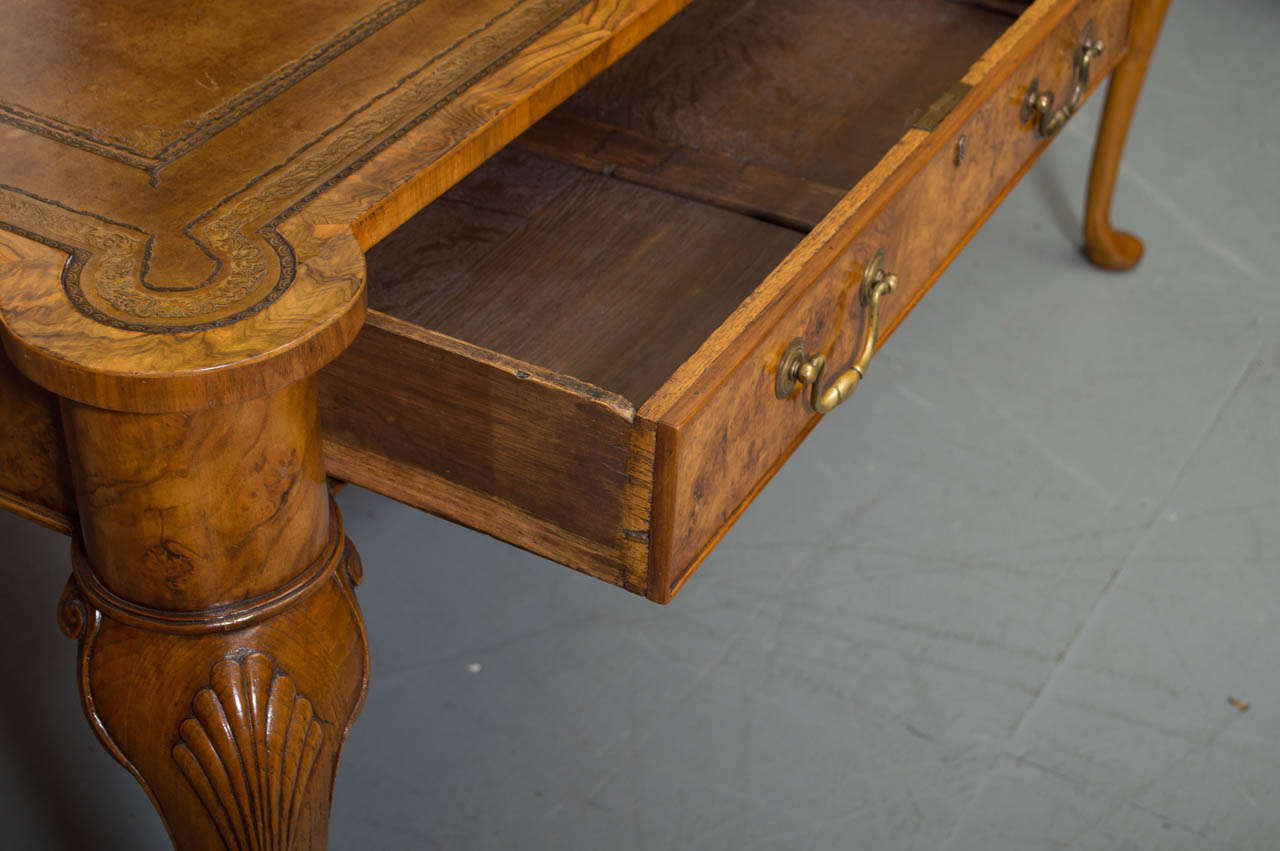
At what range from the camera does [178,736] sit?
736 millimetres

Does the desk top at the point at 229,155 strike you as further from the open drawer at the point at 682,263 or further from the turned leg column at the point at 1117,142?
the turned leg column at the point at 1117,142

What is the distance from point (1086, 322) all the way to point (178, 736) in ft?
3.71

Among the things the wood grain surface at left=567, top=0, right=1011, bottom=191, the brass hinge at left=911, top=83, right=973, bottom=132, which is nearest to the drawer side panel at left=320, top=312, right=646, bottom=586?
the brass hinge at left=911, top=83, right=973, bottom=132

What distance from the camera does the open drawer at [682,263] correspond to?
29.5 inches

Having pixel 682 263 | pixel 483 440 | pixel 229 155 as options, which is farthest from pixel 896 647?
pixel 229 155

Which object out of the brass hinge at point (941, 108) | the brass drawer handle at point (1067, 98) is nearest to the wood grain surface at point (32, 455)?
the brass hinge at point (941, 108)

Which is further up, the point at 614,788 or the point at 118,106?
the point at 118,106

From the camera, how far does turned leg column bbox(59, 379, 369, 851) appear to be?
26.1 inches

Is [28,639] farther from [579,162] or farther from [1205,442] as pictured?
[1205,442]

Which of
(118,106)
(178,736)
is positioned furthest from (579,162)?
(178,736)

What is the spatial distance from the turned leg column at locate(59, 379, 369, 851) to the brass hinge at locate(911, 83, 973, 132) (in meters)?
0.42

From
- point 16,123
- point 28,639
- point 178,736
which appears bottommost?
point 28,639

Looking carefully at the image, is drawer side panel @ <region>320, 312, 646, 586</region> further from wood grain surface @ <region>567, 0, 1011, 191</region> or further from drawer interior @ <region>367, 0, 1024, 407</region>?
wood grain surface @ <region>567, 0, 1011, 191</region>

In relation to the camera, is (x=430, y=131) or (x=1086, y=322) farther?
(x=1086, y=322)
